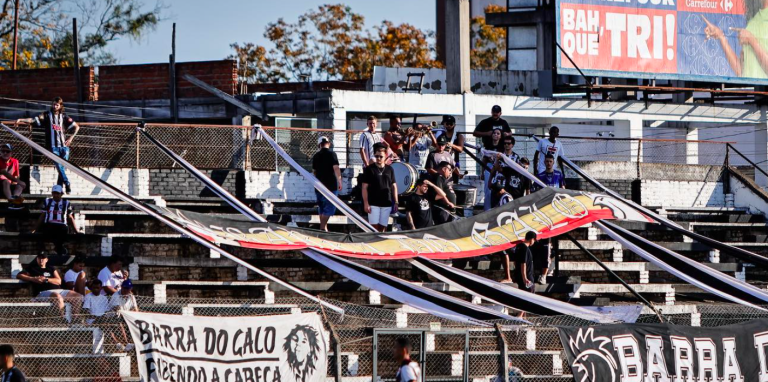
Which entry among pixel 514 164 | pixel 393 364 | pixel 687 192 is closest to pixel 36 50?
pixel 687 192

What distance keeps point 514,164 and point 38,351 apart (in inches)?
301

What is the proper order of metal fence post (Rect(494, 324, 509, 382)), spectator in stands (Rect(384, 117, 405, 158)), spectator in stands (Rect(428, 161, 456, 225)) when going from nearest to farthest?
metal fence post (Rect(494, 324, 509, 382)) → spectator in stands (Rect(428, 161, 456, 225)) → spectator in stands (Rect(384, 117, 405, 158))

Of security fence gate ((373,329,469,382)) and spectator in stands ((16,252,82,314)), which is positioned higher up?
spectator in stands ((16,252,82,314))

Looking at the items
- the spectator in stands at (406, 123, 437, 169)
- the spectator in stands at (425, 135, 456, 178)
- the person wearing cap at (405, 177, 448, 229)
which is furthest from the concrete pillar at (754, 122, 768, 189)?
the person wearing cap at (405, 177, 448, 229)

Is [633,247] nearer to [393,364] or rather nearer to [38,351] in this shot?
[393,364]

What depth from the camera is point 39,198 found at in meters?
19.1

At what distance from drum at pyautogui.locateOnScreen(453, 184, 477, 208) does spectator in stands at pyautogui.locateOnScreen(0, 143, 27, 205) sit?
7.01 m

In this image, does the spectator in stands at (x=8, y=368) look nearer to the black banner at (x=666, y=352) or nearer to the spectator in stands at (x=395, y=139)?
the black banner at (x=666, y=352)

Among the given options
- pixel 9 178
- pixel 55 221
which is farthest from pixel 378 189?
pixel 9 178

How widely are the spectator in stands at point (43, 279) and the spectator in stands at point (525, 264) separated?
5.86 meters

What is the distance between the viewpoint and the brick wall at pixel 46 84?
99.1ft

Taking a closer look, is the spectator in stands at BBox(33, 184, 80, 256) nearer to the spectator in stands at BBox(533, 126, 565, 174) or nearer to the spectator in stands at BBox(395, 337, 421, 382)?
the spectator in stands at BBox(395, 337, 421, 382)

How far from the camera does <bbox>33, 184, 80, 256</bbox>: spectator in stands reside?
16.6m

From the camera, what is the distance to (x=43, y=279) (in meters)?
15.1
